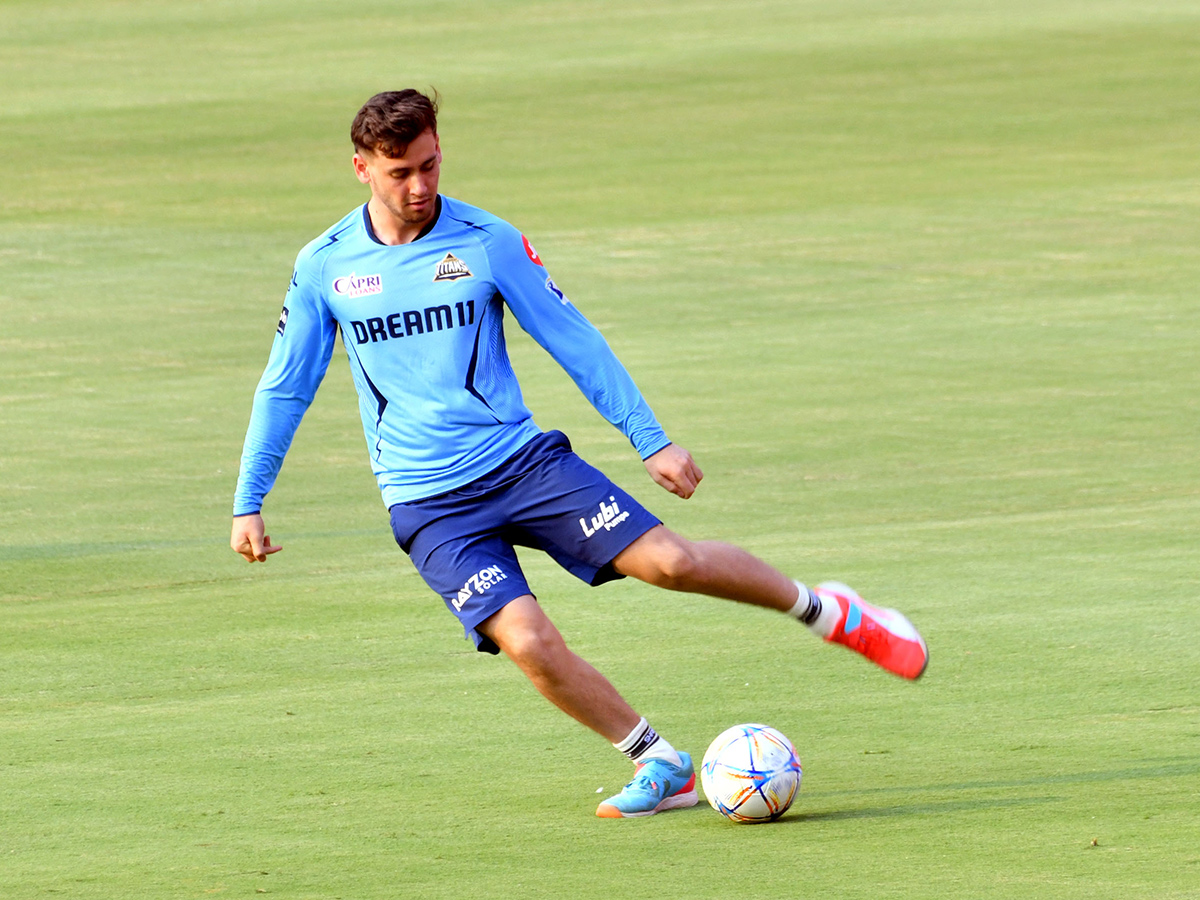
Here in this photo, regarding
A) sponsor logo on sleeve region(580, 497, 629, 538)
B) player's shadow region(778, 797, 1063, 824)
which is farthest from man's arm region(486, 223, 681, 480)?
player's shadow region(778, 797, 1063, 824)

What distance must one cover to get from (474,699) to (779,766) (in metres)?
2.03

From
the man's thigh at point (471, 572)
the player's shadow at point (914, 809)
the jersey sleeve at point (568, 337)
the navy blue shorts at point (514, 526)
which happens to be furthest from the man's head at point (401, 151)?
the player's shadow at point (914, 809)

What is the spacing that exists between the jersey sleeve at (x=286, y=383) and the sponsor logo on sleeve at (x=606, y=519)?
1046 mm

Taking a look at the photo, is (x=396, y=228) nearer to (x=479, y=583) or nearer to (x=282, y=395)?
(x=282, y=395)

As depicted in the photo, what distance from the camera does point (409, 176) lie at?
621 cm

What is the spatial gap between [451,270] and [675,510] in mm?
5695

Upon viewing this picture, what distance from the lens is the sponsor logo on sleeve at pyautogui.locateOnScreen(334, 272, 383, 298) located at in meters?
6.34

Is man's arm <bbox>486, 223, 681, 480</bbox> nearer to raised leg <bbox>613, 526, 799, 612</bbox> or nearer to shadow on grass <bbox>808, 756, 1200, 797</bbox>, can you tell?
raised leg <bbox>613, 526, 799, 612</bbox>

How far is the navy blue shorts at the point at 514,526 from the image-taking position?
6.29m

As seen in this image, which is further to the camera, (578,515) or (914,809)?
(578,515)

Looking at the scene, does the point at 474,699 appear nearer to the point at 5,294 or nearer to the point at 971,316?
the point at 971,316

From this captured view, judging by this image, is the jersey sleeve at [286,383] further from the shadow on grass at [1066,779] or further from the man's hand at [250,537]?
the shadow on grass at [1066,779]

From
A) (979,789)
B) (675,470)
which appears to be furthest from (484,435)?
(979,789)

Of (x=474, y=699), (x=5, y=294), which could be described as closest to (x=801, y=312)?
(x=5, y=294)
